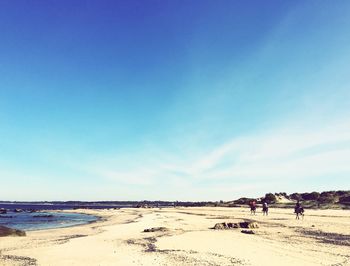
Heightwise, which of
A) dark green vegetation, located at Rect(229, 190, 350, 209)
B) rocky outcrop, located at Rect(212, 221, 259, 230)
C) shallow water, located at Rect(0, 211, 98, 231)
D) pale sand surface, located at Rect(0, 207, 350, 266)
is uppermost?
dark green vegetation, located at Rect(229, 190, 350, 209)

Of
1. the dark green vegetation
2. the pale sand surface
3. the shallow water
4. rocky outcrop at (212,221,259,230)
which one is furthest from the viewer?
the dark green vegetation

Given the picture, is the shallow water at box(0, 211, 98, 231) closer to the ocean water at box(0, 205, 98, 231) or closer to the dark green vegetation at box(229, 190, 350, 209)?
the ocean water at box(0, 205, 98, 231)

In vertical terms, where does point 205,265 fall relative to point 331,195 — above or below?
below

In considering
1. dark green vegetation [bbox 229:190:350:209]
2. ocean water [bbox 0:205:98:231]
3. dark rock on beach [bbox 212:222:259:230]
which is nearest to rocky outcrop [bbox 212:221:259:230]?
dark rock on beach [bbox 212:222:259:230]

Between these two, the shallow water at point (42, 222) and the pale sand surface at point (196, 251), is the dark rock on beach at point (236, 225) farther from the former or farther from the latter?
the shallow water at point (42, 222)

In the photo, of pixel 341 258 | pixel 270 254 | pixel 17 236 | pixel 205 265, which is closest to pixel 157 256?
pixel 205 265

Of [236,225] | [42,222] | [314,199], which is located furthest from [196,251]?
[314,199]

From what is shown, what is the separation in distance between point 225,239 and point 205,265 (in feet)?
24.3

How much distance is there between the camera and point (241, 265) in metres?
13.6

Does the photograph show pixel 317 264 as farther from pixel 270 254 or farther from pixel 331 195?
pixel 331 195

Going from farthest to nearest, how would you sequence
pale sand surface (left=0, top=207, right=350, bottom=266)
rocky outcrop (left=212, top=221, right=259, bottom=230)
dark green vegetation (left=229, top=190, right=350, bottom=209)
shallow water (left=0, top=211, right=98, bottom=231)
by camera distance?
dark green vegetation (left=229, top=190, right=350, bottom=209) < shallow water (left=0, top=211, right=98, bottom=231) < rocky outcrop (left=212, top=221, right=259, bottom=230) < pale sand surface (left=0, top=207, right=350, bottom=266)

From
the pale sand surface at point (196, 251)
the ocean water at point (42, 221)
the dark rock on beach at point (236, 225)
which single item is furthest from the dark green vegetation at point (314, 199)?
the pale sand surface at point (196, 251)

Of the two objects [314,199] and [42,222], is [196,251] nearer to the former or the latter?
[42,222]

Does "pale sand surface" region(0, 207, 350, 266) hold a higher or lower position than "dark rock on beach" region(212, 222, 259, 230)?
lower
